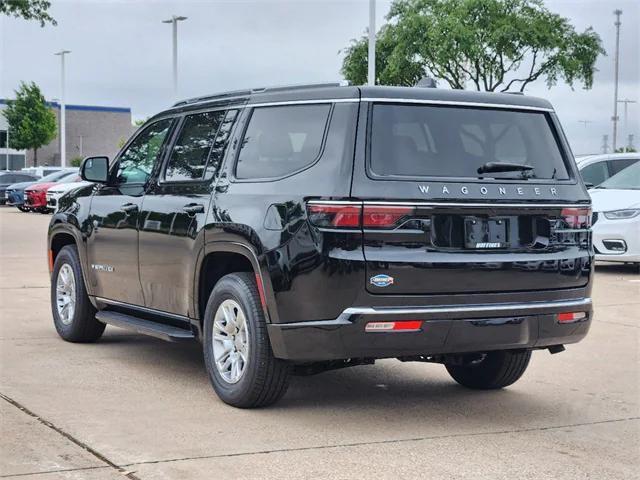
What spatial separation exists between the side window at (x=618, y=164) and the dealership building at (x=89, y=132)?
76141mm

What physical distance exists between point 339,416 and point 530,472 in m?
1.47

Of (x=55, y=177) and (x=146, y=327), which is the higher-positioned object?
(x=55, y=177)

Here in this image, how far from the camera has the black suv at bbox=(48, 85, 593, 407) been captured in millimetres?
5898

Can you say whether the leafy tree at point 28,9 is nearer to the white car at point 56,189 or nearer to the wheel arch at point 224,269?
the white car at point 56,189

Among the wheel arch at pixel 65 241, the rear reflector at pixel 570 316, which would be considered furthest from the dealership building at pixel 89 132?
the rear reflector at pixel 570 316

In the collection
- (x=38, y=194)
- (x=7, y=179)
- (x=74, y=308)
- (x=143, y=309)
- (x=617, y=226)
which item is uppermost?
(x=7, y=179)

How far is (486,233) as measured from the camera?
6172 millimetres

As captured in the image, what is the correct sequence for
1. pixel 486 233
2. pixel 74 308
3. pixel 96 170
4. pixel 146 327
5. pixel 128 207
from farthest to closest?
pixel 74 308, pixel 96 170, pixel 128 207, pixel 146 327, pixel 486 233

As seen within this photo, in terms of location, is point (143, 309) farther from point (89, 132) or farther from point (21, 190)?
point (89, 132)

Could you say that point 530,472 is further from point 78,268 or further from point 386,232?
point 78,268

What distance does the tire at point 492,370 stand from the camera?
7.16 meters

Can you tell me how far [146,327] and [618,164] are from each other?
39.1ft

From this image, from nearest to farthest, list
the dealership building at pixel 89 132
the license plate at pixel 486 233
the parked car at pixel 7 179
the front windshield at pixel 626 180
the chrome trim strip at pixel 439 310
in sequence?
the chrome trim strip at pixel 439 310 → the license plate at pixel 486 233 → the front windshield at pixel 626 180 → the parked car at pixel 7 179 → the dealership building at pixel 89 132

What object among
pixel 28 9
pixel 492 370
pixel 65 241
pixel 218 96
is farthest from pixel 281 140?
pixel 28 9
